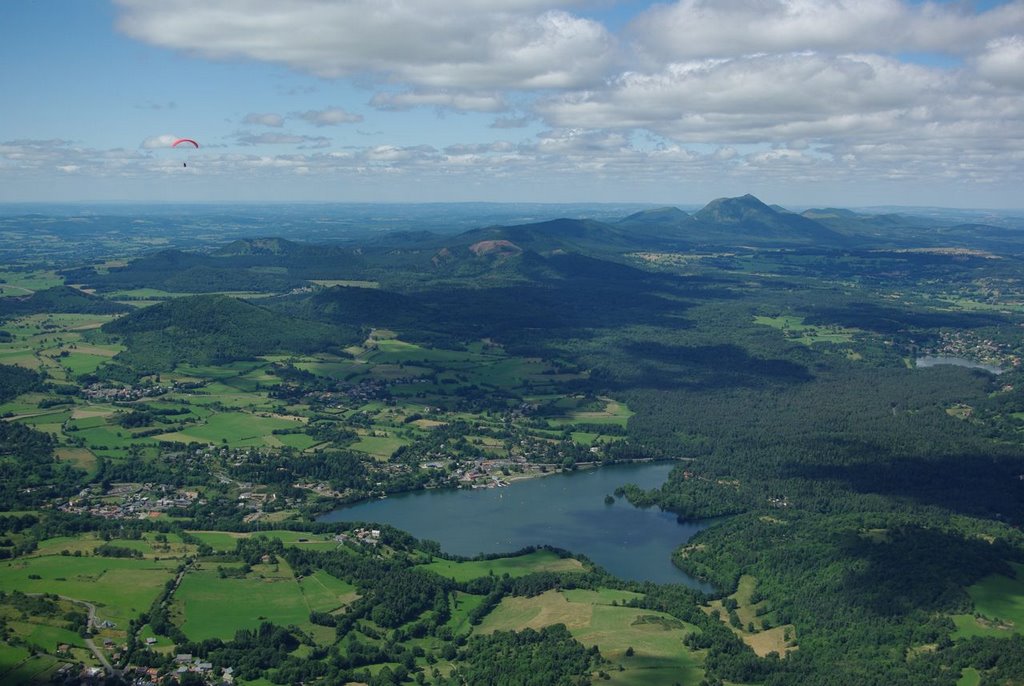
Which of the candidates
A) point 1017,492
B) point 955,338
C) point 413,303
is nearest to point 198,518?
point 1017,492

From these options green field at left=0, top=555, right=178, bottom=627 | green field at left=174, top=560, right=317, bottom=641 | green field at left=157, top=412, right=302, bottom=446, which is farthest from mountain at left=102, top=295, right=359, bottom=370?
green field at left=174, top=560, right=317, bottom=641

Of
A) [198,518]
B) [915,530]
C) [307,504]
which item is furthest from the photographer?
[307,504]

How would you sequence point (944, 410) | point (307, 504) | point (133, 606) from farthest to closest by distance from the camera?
1. point (944, 410)
2. point (307, 504)
3. point (133, 606)

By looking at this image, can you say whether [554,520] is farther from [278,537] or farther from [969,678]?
[969,678]

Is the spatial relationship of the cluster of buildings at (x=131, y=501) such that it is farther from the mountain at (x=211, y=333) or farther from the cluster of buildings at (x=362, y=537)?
the mountain at (x=211, y=333)

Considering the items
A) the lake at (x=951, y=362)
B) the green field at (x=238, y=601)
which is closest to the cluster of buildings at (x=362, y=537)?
the green field at (x=238, y=601)

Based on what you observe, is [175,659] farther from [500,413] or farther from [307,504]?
[500,413]

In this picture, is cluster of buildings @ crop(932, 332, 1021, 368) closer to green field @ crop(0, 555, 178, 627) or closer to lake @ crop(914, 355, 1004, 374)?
lake @ crop(914, 355, 1004, 374)
